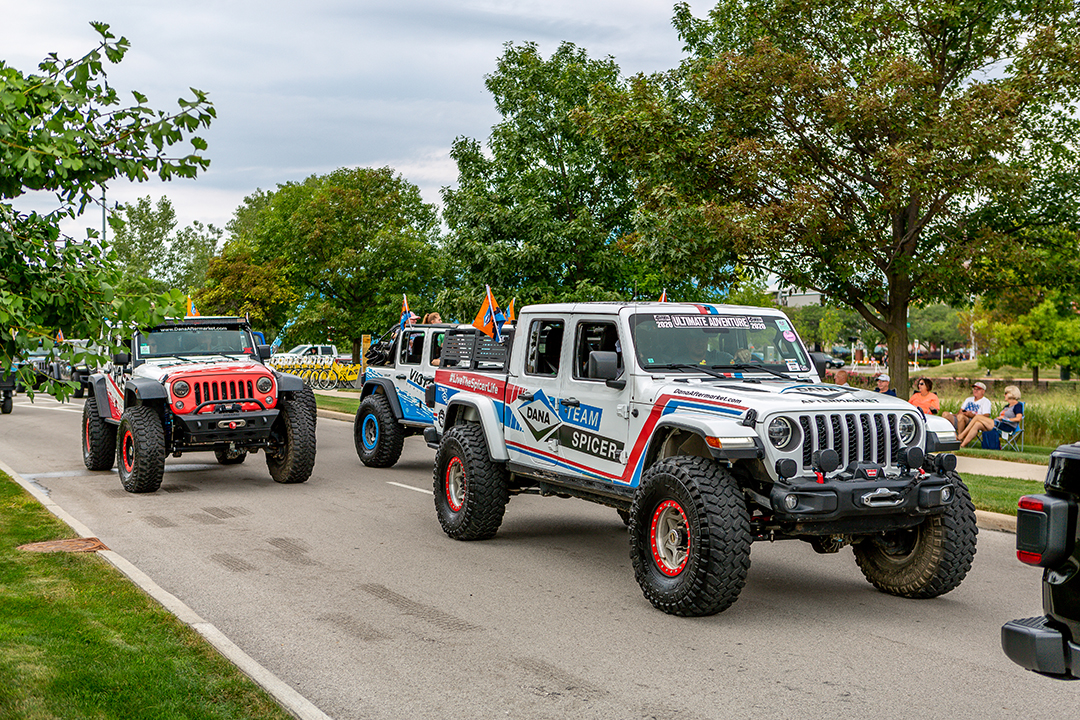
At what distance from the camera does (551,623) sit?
22.2 feet

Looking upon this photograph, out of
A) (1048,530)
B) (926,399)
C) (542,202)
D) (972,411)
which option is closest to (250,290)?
(542,202)

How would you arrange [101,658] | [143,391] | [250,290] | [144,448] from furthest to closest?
1. [250,290]
2. [143,391]
3. [144,448]
4. [101,658]

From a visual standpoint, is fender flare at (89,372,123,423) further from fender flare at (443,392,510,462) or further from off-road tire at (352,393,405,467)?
fender flare at (443,392,510,462)

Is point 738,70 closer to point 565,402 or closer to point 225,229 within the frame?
point 565,402

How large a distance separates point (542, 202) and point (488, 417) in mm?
15230

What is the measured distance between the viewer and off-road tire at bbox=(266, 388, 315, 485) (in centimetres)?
1322

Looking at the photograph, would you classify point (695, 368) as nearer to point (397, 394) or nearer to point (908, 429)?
point (908, 429)

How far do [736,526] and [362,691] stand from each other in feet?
8.43

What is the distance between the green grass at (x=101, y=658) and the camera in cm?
488

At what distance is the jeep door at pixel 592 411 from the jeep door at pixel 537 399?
14 centimetres

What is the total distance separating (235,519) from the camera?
35.4ft

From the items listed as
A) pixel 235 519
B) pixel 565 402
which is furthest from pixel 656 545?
pixel 235 519

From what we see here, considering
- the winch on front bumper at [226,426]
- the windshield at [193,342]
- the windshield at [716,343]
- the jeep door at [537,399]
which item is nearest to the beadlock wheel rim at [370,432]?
the windshield at [193,342]

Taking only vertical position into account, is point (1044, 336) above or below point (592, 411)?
above
